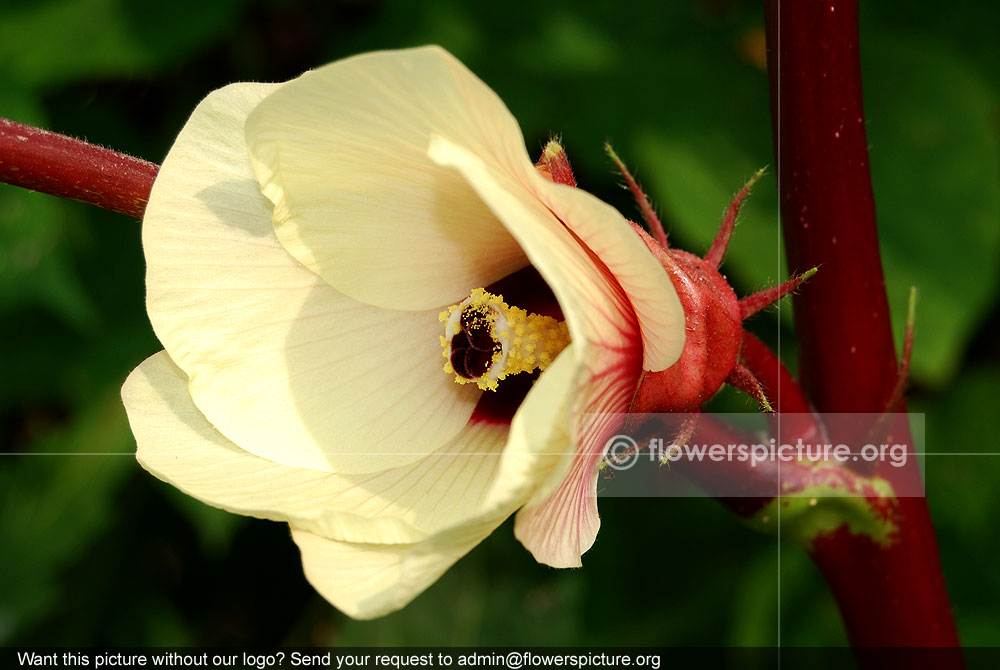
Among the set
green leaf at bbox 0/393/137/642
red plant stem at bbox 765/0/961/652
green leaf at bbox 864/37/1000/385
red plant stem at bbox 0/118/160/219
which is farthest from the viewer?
green leaf at bbox 0/393/137/642

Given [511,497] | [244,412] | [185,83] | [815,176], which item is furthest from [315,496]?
[185,83]

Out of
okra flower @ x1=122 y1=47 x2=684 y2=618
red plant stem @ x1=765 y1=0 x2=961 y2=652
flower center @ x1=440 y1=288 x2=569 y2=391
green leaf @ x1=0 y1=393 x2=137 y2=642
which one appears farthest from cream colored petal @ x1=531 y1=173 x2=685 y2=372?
green leaf @ x1=0 y1=393 x2=137 y2=642

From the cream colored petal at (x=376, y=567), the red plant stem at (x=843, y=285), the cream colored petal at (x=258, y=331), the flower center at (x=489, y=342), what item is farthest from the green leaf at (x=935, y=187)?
the cream colored petal at (x=376, y=567)

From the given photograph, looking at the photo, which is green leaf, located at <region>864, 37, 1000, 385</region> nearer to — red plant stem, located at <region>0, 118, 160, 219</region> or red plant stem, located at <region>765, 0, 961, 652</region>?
red plant stem, located at <region>765, 0, 961, 652</region>

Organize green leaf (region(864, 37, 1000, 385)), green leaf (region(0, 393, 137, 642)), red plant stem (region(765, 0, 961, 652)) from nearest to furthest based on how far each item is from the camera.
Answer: red plant stem (region(765, 0, 961, 652)) → green leaf (region(864, 37, 1000, 385)) → green leaf (region(0, 393, 137, 642))

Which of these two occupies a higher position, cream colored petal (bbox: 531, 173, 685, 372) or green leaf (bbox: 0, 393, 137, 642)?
cream colored petal (bbox: 531, 173, 685, 372)

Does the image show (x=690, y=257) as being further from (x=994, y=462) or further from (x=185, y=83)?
(x=185, y=83)
